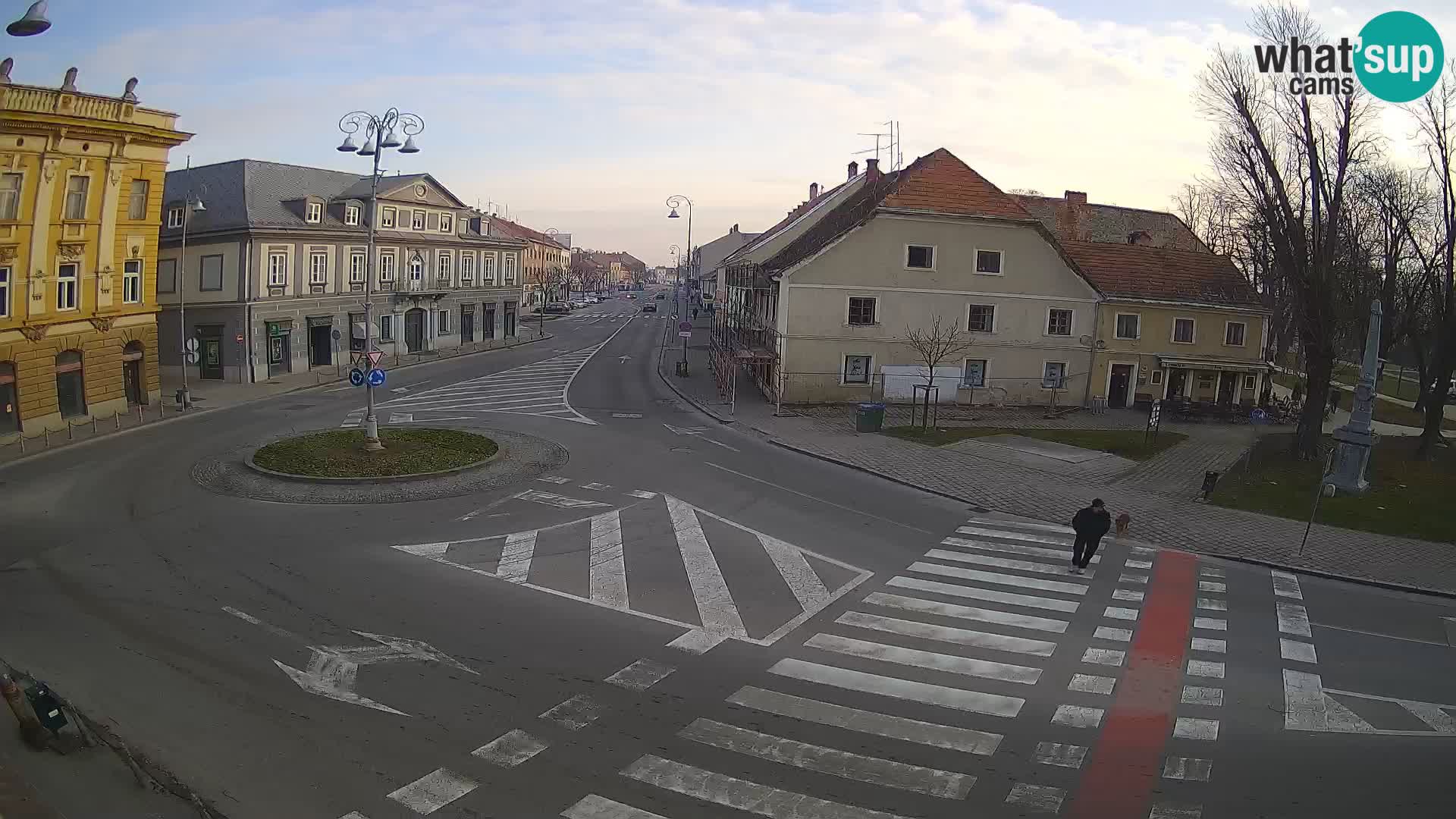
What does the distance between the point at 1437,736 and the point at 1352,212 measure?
3689cm

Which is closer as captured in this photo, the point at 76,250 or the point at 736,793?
the point at 736,793

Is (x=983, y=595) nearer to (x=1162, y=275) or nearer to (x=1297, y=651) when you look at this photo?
(x=1297, y=651)

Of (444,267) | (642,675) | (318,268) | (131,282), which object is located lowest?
(642,675)

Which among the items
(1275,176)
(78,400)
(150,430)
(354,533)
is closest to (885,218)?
(1275,176)

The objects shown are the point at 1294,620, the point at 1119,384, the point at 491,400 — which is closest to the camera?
the point at 1294,620

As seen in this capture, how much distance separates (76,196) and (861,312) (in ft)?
94.1

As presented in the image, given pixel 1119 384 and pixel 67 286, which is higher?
pixel 67 286

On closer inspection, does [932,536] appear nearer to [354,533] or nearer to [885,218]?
[354,533]

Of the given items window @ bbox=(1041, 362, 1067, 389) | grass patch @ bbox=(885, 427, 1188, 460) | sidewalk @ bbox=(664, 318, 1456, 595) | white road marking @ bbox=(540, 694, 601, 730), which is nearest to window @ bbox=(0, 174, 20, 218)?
sidewalk @ bbox=(664, 318, 1456, 595)

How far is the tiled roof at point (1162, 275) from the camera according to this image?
40031 millimetres

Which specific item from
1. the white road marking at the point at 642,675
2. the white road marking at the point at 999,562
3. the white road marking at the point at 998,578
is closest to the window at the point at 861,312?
the white road marking at the point at 999,562

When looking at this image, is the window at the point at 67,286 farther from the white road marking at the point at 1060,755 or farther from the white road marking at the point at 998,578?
the white road marking at the point at 1060,755

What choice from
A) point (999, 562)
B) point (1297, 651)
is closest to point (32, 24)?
point (999, 562)

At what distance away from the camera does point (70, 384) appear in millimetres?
28656
